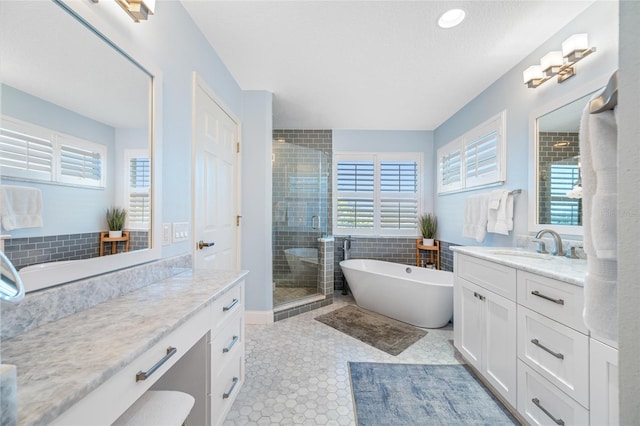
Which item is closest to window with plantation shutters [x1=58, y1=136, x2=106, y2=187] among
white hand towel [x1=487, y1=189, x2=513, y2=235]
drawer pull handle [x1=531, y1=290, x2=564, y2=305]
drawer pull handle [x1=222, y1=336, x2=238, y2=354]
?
drawer pull handle [x1=222, y1=336, x2=238, y2=354]

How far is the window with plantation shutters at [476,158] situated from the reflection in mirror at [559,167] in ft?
1.21

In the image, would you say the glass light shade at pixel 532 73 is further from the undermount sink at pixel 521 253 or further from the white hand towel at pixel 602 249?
the white hand towel at pixel 602 249

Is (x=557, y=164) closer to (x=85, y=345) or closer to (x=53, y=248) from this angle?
(x=85, y=345)

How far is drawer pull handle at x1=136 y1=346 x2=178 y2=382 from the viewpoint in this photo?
27.7 inches

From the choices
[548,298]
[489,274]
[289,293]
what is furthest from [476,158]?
[289,293]

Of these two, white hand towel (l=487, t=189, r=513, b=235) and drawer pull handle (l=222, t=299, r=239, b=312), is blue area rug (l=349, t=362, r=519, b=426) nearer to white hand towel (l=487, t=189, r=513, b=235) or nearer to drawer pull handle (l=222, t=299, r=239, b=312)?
Answer: drawer pull handle (l=222, t=299, r=239, b=312)

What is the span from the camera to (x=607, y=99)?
51 cm

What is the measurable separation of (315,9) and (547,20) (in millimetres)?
1510

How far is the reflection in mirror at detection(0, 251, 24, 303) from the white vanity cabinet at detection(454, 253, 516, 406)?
192cm

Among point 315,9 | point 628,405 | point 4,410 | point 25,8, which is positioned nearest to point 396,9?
point 315,9

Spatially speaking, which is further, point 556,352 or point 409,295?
point 409,295

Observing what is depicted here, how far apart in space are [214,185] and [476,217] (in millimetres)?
2489

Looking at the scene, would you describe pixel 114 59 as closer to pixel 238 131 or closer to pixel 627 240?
pixel 238 131

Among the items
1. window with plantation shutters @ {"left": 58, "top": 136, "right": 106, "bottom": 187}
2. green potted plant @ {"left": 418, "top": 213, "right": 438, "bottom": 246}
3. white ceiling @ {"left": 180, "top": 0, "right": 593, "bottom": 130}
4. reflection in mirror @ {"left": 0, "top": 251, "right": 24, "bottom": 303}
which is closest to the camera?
reflection in mirror @ {"left": 0, "top": 251, "right": 24, "bottom": 303}
